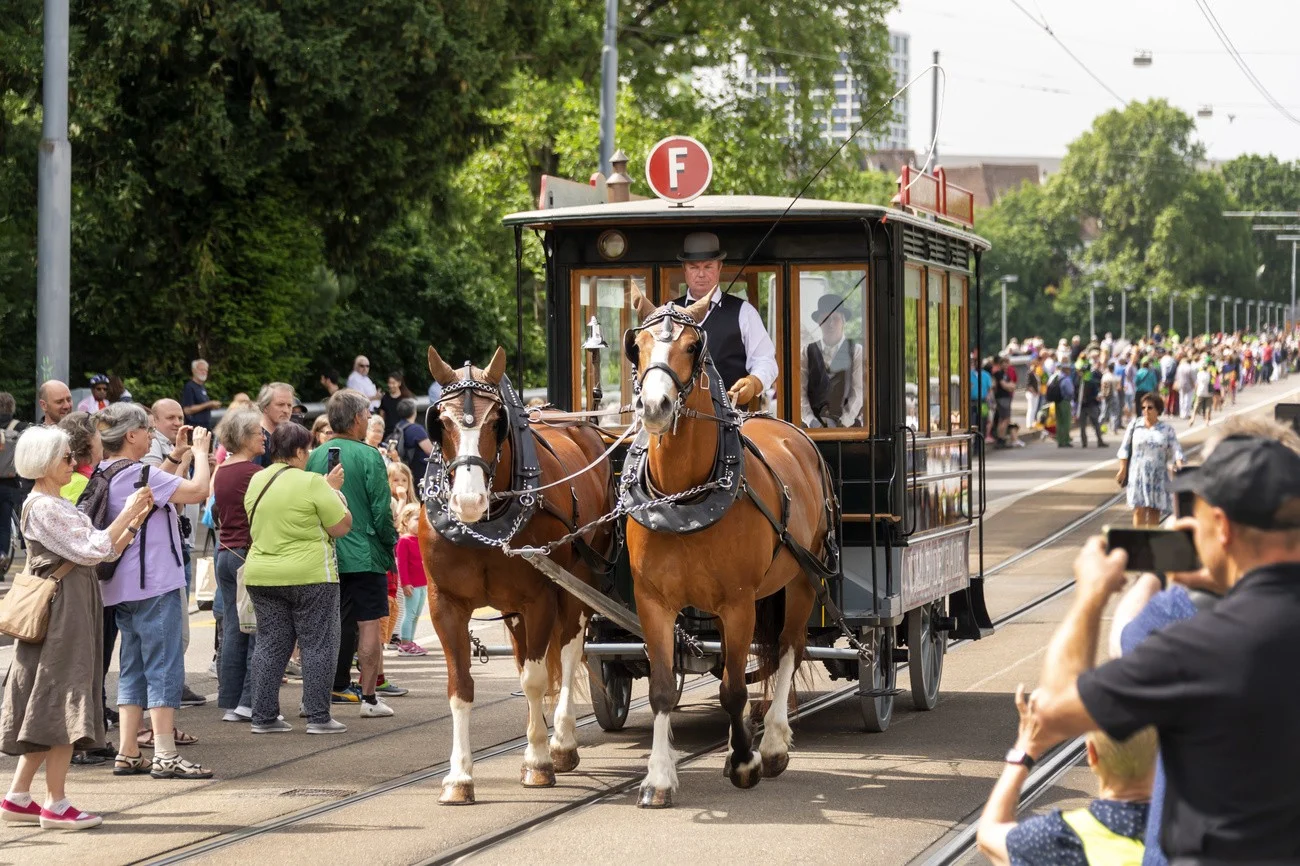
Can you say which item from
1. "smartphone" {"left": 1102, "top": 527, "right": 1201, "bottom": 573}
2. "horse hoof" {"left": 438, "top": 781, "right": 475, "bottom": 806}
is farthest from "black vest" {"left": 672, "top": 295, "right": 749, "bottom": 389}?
"smartphone" {"left": 1102, "top": 527, "right": 1201, "bottom": 573}

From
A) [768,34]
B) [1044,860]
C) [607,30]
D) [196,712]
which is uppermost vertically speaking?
[768,34]

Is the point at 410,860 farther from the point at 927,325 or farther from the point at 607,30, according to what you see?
the point at 607,30

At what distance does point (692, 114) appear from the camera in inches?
1526

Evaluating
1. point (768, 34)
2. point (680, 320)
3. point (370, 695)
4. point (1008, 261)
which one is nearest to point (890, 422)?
point (680, 320)

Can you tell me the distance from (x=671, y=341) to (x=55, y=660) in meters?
2.96

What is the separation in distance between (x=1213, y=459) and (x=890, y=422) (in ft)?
22.4

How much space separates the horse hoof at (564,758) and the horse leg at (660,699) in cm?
79

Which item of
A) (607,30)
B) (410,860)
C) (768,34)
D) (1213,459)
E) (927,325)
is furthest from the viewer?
(768,34)

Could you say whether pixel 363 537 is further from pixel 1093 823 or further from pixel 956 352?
pixel 1093 823

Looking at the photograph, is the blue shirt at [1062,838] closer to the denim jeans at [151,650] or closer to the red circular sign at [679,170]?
the denim jeans at [151,650]

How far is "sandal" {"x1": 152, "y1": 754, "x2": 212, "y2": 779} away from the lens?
9172 mm

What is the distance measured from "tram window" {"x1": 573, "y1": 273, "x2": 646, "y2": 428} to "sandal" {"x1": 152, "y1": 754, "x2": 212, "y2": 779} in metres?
3.08

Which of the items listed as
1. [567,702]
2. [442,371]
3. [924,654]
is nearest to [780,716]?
[567,702]

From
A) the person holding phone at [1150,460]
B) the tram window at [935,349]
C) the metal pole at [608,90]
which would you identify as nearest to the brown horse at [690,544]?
the tram window at [935,349]
